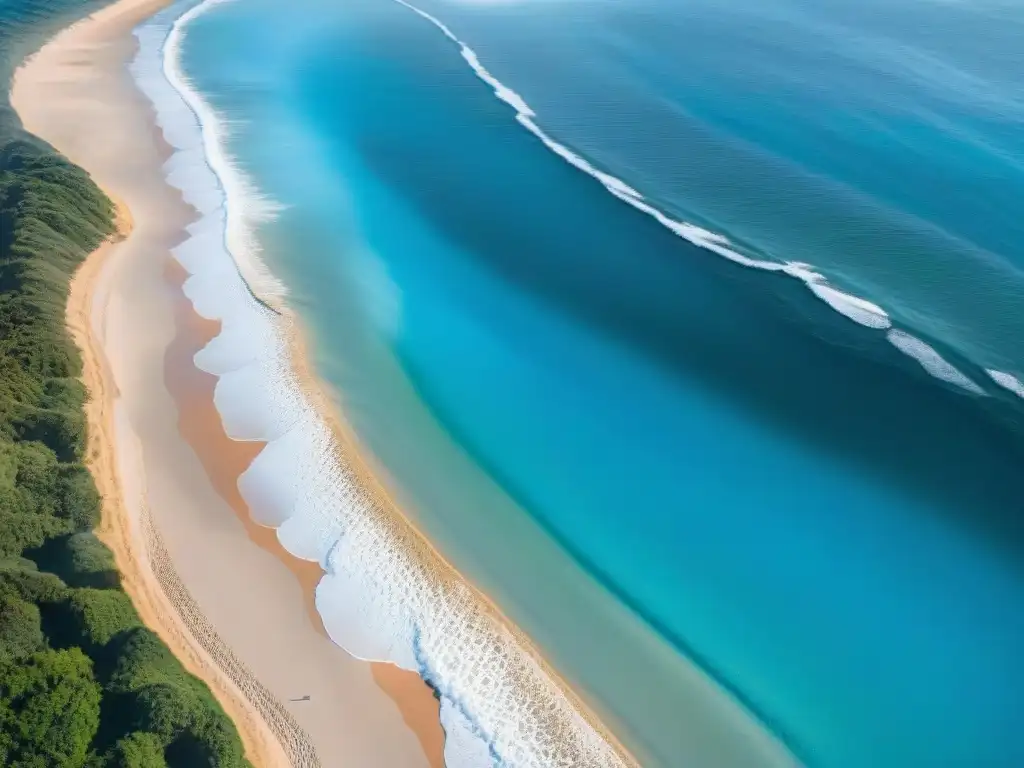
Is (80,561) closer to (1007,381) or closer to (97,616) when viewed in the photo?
(97,616)

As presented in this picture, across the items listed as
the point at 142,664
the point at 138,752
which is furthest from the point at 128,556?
the point at 138,752

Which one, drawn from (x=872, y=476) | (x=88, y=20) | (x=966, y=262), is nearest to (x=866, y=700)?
(x=872, y=476)

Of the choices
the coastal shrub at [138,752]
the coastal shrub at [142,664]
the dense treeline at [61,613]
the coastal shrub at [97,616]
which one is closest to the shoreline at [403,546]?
the coastal shrub at [142,664]

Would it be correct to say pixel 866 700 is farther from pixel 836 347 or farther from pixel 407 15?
pixel 407 15

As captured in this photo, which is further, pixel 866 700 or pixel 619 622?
pixel 619 622

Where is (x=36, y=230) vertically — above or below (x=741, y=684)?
below

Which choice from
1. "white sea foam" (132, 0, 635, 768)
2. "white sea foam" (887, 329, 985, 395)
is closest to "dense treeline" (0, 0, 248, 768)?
"white sea foam" (132, 0, 635, 768)
